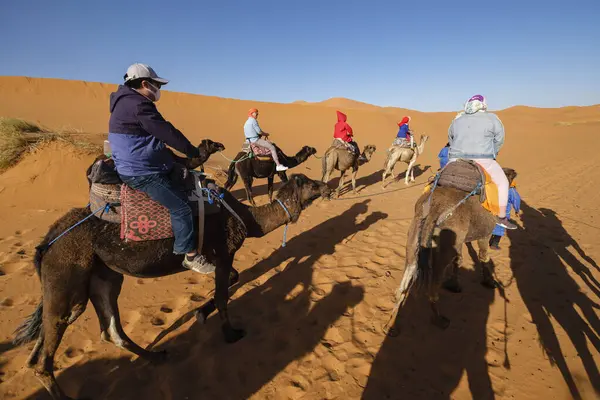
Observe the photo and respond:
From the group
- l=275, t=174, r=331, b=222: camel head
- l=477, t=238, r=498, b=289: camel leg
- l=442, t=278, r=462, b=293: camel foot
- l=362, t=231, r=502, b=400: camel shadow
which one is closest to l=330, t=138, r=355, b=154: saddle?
l=477, t=238, r=498, b=289: camel leg

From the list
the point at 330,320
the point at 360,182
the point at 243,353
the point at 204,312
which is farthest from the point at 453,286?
the point at 360,182

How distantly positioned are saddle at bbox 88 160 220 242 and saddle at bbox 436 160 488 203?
396cm

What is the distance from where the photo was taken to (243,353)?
11.9 feet

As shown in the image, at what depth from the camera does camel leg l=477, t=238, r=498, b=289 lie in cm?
494

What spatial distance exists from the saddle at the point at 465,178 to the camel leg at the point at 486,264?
1098mm

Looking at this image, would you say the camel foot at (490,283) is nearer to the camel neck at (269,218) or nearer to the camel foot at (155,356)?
the camel neck at (269,218)

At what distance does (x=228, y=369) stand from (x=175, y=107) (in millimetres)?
41076

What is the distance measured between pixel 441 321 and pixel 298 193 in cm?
271

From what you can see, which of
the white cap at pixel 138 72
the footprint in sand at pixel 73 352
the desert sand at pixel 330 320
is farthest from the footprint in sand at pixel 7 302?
the white cap at pixel 138 72

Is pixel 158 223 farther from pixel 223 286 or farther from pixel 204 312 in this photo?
pixel 204 312

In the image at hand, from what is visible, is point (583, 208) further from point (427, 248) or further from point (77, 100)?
point (77, 100)

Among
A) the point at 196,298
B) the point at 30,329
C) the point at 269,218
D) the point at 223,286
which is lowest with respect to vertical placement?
the point at 196,298

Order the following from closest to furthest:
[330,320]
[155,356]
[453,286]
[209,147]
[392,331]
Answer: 1. [155,356]
2. [392,331]
3. [330,320]
4. [453,286]
5. [209,147]

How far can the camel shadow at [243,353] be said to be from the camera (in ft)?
10.5
